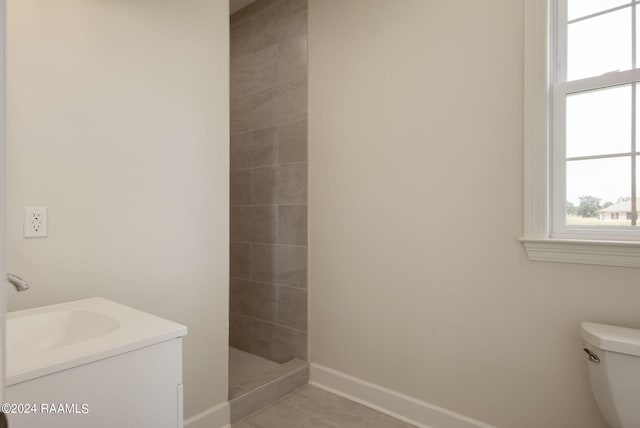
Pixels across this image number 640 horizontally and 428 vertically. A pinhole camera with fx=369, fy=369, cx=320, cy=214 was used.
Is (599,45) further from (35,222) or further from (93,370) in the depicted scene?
(35,222)

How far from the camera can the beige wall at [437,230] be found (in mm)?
1622

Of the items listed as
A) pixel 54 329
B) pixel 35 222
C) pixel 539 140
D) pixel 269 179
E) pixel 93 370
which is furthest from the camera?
pixel 269 179

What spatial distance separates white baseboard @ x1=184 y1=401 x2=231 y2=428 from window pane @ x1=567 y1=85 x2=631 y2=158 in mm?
2070

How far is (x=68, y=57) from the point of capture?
139cm

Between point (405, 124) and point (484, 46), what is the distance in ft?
1.71

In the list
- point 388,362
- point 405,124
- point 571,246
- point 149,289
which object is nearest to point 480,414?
point 388,362

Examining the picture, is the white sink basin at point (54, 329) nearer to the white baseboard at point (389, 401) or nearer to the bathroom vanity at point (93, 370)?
the bathroom vanity at point (93, 370)

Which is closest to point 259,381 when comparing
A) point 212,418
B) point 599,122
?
point 212,418

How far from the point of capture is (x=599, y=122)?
1546 millimetres

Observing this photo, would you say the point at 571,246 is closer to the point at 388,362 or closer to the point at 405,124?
the point at 405,124

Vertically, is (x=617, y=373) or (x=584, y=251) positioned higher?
(x=584, y=251)

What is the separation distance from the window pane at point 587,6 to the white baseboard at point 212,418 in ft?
8.16

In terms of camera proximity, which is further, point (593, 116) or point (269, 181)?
point (269, 181)

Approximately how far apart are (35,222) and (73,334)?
1.41 ft
